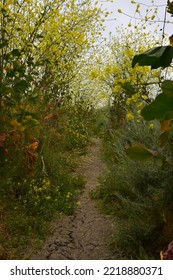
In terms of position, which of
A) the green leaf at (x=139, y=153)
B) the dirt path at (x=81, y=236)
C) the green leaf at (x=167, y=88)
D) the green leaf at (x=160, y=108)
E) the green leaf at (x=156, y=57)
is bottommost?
the dirt path at (x=81, y=236)

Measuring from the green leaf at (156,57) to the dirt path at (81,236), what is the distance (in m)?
2.31

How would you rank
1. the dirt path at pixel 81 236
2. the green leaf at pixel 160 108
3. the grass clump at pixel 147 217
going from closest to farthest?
the green leaf at pixel 160 108, the grass clump at pixel 147 217, the dirt path at pixel 81 236

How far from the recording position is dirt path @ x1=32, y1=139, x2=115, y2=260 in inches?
106

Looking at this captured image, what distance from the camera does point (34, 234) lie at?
2912 millimetres

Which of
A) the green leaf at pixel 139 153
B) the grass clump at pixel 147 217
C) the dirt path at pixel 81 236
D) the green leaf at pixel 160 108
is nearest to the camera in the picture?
Result: the green leaf at pixel 160 108

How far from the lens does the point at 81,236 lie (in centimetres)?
307

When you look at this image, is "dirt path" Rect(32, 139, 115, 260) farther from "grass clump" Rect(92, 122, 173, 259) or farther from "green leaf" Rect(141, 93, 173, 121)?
"green leaf" Rect(141, 93, 173, 121)

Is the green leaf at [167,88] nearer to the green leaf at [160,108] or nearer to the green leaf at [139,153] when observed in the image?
the green leaf at [160,108]

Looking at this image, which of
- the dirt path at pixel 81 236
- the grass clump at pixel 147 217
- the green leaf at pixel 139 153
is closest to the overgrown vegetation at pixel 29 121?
the dirt path at pixel 81 236

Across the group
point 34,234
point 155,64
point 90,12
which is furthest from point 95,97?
point 155,64

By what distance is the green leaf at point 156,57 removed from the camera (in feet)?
1.98

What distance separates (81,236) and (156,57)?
2690 millimetres

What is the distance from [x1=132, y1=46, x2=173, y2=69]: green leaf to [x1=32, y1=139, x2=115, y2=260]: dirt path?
7.58 feet
